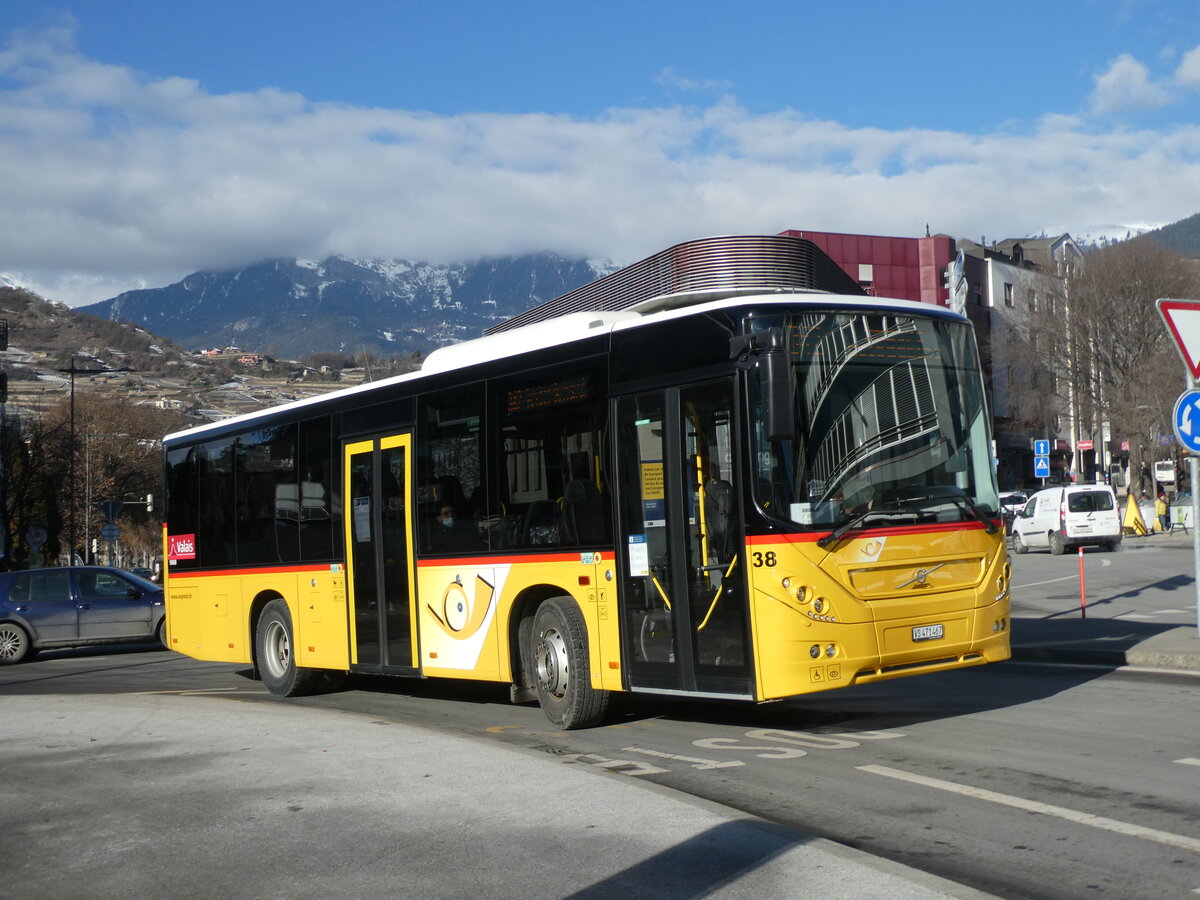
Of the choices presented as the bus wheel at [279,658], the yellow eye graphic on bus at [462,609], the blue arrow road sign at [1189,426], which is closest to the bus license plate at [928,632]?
A: the yellow eye graphic on bus at [462,609]

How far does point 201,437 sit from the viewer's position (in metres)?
16.8

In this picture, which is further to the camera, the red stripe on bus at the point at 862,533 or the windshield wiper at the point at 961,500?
the windshield wiper at the point at 961,500

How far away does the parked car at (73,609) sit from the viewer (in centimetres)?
2255

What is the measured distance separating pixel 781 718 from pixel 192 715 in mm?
5314

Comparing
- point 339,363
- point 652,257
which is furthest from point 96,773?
point 339,363

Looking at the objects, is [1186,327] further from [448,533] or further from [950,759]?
[448,533]

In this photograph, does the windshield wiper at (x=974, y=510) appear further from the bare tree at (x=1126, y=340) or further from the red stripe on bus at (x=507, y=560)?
the bare tree at (x=1126, y=340)

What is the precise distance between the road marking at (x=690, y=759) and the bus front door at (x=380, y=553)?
3.65 metres

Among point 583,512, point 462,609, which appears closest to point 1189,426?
point 583,512

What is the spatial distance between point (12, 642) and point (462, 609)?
13769 mm

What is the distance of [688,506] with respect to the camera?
9750 mm

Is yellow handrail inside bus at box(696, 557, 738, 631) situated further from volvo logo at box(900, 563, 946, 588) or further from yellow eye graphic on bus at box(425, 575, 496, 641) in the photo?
yellow eye graphic on bus at box(425, 575, 496, 641)

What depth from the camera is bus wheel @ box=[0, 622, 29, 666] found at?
22516 millimetres

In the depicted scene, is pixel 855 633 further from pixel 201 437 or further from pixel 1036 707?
pixel 201 437
